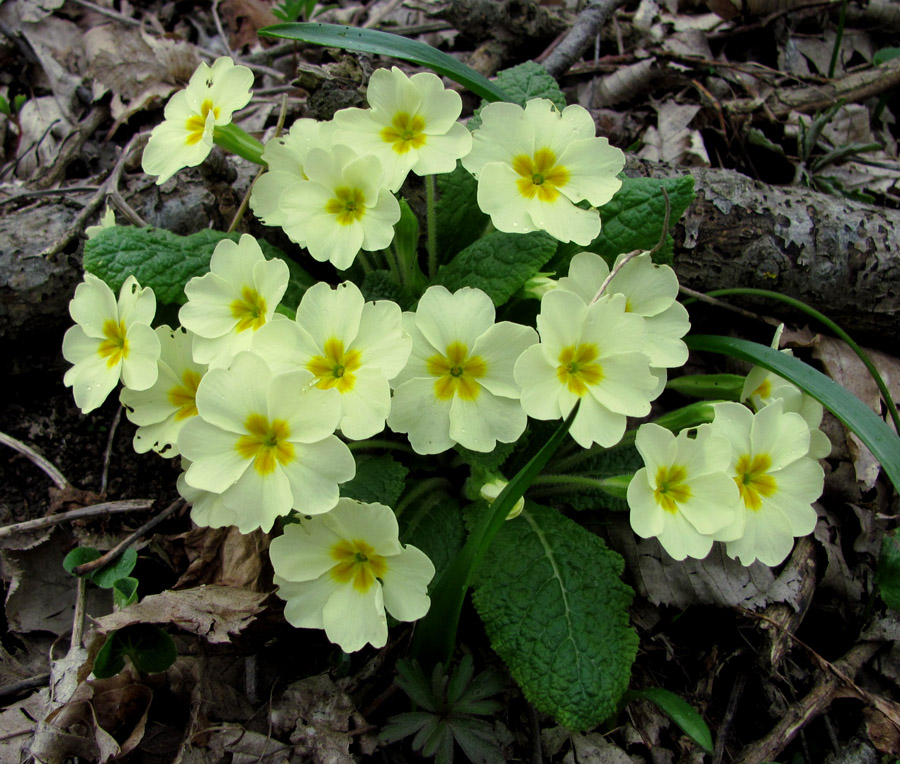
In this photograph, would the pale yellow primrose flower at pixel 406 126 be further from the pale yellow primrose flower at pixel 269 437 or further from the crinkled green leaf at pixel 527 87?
the pale yellow primrose flower at pixel 269 437

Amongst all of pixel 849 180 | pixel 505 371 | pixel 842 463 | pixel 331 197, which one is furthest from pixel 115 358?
pixel 849 180

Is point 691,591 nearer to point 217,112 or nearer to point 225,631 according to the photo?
point 225,631

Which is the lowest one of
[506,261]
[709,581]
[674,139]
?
[709,581]

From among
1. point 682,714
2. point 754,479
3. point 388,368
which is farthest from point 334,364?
point 682,714

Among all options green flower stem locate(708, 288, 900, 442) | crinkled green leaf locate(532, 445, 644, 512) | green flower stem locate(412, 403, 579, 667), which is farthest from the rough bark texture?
green flower stem locate(412, 403, 579, 667)

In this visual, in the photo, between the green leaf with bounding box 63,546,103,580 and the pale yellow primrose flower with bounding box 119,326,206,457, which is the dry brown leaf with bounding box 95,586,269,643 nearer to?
the green leaf with bounding box 63,546,103,580

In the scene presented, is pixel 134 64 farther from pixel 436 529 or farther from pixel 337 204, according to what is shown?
pixel 436 529
